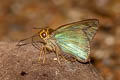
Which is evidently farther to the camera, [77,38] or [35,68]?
[77,38]

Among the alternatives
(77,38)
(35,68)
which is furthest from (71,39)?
(35,68)

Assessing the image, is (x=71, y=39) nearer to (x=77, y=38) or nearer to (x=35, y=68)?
(x=77, y=38)

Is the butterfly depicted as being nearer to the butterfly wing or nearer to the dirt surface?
the butterfly wing

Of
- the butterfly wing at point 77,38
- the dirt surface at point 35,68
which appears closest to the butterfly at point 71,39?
the butterfly wing at point 77,38

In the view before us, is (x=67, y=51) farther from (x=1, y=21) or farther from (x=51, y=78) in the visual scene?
(x=1, y=21)

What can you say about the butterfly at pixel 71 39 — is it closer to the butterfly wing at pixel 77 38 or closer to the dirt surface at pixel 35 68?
the butterfly wing at pixel 77 38

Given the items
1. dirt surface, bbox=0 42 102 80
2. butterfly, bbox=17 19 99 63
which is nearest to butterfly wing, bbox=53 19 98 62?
butterfly, bbox=17 19 99 63

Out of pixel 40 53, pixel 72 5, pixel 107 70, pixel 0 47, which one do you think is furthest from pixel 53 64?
pixel 72 5
